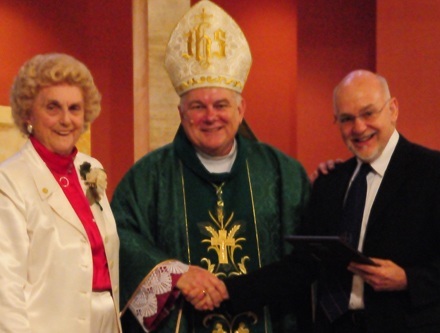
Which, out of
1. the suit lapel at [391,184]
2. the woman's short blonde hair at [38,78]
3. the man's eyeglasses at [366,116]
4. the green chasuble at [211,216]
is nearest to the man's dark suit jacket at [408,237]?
the suit lapel at [391,184]

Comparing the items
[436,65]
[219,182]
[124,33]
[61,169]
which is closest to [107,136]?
[124,33]

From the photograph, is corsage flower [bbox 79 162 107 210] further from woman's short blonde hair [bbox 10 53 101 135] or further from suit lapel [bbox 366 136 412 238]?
suit lapel [bbox 366 136 412 238]

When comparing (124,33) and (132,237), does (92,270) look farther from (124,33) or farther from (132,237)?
(124,33)

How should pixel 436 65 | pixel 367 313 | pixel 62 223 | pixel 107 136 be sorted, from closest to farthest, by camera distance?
pixel 62 223, pixel 367 313, pixel 436 65, pixel 107 136

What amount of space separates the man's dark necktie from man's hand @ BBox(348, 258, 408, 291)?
20 cm

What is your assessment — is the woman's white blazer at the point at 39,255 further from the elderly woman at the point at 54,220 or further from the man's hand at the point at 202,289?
the man's hand at the point at 202,289

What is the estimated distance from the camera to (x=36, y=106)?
10.3 ft

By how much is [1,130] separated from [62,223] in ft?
12.5

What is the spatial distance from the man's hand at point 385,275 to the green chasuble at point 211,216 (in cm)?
74

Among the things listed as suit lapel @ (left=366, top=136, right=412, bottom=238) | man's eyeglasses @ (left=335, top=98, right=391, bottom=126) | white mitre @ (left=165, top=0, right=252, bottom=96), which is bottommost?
suit lapel @ (left=366, top=136, right=412, bottom=238)

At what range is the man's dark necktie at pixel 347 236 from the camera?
3.48 m

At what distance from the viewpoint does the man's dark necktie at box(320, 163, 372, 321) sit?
11.4 feet

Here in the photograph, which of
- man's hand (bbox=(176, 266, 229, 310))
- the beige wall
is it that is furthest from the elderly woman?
the beige wall

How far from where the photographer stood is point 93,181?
330 centimetres
